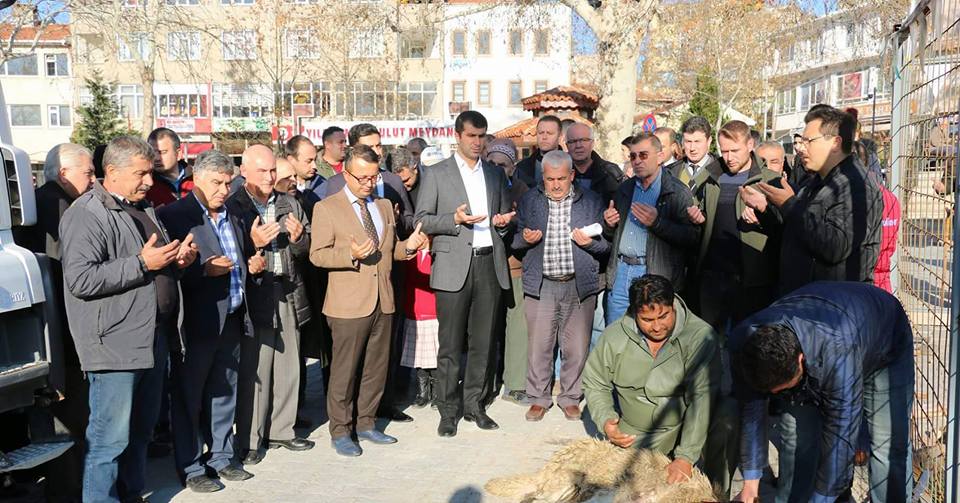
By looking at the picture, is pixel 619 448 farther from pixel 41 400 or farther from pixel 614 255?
pixel 41 400

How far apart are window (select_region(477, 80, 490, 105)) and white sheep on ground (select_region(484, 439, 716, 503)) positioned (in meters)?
52.8

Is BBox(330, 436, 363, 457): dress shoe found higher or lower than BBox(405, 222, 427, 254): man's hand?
lower

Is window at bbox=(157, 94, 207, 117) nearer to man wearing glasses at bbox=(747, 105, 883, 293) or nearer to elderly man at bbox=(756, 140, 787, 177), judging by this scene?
elderly man at bbox=(756, 140, 787, 177)

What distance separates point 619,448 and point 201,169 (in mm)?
3082

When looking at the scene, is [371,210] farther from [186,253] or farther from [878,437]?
[878,437]

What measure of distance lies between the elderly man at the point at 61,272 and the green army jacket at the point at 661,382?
3.06 meters

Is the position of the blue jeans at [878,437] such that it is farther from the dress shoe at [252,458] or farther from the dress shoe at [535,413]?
the dress shoe at [252,458]

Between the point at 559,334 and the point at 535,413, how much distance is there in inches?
27.5

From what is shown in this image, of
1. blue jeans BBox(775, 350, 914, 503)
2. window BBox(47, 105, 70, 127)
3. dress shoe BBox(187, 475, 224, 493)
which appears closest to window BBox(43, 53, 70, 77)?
window BBox(47, 105, 70, 127)

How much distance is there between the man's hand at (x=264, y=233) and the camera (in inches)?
226

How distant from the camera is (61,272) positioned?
17.3 ft

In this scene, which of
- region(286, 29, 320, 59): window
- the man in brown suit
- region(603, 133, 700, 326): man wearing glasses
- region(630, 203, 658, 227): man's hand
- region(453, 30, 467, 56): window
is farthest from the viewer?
region(453, 30, 467, 56): window

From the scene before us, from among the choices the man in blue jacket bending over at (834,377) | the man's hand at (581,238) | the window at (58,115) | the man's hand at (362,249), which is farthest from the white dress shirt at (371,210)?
the window at (58,115)

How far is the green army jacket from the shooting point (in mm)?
4926
